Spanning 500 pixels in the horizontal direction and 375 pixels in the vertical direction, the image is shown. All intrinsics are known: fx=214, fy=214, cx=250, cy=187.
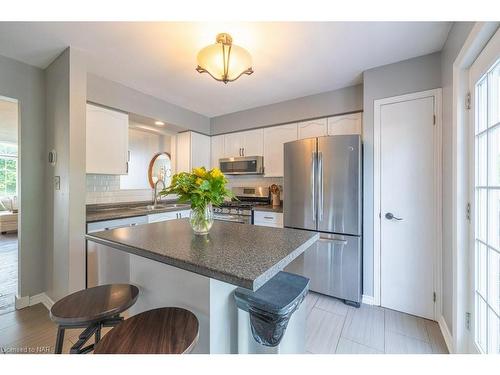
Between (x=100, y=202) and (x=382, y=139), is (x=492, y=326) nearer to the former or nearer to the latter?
(x=382, y=139)

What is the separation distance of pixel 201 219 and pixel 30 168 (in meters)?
2.17

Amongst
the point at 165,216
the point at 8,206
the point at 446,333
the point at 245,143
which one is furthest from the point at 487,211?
the point at 8,206

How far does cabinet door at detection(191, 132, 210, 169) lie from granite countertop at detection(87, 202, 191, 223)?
2.81 feet

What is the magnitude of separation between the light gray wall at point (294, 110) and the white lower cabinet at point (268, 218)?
1.43 m

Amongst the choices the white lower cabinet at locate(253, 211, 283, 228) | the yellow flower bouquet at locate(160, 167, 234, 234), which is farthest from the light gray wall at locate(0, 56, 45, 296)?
the white lower cabinet at locate(253, 211, 283, 228)

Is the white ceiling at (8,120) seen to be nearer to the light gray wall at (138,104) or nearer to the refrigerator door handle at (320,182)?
the light gray wall at (138,104)

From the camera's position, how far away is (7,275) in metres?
2.93

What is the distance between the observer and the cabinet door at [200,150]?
3720 millimetres

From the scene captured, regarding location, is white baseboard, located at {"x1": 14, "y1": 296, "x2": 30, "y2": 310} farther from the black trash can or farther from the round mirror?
the black trash can

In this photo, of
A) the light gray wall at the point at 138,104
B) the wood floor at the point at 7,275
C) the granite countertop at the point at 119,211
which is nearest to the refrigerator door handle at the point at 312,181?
the granite countertop at the point at 119,211

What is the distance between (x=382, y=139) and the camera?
220 cm
